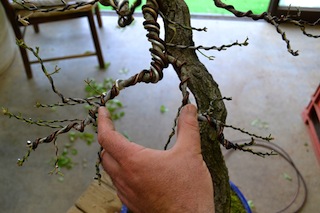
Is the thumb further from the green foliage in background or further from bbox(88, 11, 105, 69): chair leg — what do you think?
the green foliage in background

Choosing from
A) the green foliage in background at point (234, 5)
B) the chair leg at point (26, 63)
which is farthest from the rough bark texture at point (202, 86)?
the green foliage in background at point (234, 5)

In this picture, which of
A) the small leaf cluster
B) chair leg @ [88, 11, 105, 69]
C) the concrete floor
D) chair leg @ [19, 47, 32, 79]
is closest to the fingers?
the concrete floor

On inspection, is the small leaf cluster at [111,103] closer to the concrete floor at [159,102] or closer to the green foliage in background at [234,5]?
the concrete floor at [159,102]

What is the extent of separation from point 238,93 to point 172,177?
1762 mm

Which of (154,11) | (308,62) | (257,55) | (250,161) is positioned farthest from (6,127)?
(308,62)

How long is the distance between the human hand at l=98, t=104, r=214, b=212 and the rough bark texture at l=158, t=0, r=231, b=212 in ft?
0.84

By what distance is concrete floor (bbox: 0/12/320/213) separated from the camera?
176 centimetres

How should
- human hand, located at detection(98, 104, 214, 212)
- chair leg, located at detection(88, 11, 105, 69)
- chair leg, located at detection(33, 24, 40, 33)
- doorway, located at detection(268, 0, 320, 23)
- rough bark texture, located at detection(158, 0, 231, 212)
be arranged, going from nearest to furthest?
human hand, located at detection(98, 104, 214, 212)
rough bark texture, located at detection(158, 0, 231, 212)
chair leg, located at detection(88, 11, 105, 69)
doorway, located at detection(268, 0, 320, 23)
chair leg, located at detection(33, 24, 40, 33)

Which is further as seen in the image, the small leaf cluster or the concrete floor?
the small leaf cluster

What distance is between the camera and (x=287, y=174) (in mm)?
1803

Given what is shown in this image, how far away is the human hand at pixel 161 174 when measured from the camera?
A: 578mm

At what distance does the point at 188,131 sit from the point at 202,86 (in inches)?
10.8

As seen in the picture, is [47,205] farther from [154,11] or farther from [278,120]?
[278,120]

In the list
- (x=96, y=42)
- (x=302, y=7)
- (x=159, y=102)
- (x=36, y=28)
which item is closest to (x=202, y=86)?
(x=159, y=102)
